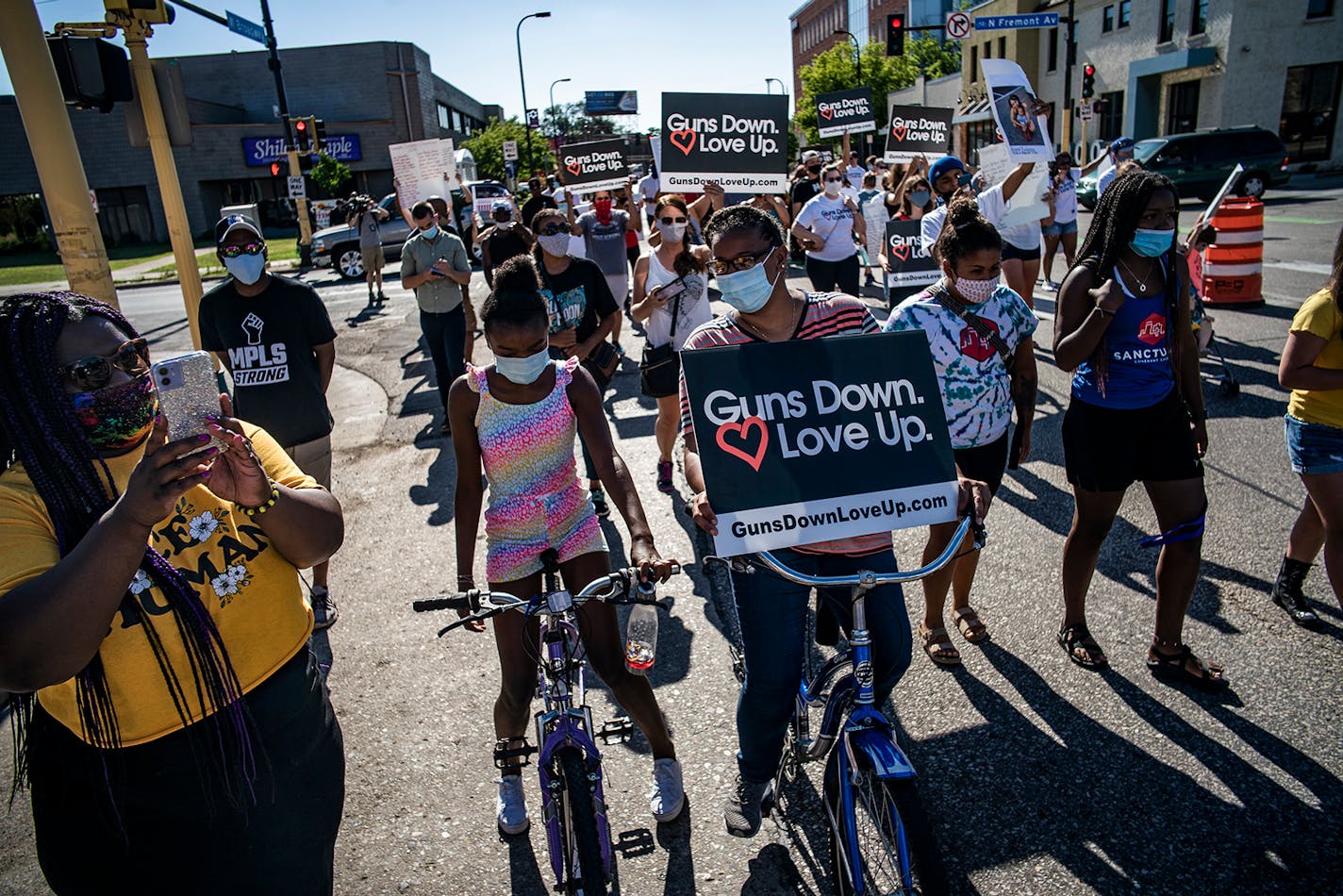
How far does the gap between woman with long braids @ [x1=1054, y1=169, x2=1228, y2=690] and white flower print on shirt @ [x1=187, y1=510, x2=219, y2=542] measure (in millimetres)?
3355

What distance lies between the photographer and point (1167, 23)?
1406 inches

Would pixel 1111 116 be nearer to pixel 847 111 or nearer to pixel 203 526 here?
pixel 847 111

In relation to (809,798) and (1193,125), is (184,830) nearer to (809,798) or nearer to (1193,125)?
(809,798)

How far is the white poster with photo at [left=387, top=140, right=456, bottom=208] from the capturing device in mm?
14742

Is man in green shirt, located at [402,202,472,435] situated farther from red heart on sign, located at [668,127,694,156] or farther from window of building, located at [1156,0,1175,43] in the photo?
window of building, located at [1156,0,1175,43]

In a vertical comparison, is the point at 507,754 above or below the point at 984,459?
below

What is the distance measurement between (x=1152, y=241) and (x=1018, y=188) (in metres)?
3.26

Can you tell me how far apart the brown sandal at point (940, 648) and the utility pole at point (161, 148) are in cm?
568

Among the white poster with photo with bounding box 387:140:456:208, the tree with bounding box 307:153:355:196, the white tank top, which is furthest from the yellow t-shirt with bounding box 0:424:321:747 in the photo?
the tree with bounding box 307:153:355:196

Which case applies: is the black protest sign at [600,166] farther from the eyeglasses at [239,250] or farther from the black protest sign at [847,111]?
the eyeglasses at [239,250]

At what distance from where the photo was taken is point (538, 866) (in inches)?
123

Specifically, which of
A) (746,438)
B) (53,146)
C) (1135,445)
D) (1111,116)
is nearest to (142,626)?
(746,438)

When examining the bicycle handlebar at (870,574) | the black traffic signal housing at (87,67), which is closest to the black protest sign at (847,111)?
the black traffic signal housing at (87,67)

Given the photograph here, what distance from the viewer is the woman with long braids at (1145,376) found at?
3611 mm
